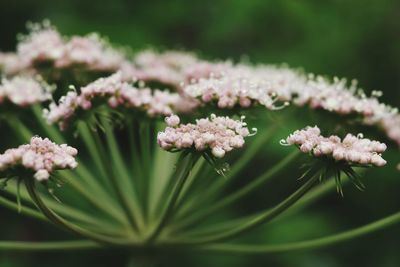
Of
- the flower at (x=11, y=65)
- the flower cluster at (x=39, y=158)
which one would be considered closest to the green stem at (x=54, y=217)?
the flower cluster at (x=39, y=158)

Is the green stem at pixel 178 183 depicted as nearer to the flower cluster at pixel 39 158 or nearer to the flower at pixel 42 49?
the flower cluster at pixel 39 158

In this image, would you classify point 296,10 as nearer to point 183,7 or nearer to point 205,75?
point 183,7

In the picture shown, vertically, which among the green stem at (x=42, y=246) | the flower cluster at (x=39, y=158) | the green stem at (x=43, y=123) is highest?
the green stem at (x=43, y=123)

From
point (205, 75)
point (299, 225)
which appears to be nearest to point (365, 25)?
point (299, 225)

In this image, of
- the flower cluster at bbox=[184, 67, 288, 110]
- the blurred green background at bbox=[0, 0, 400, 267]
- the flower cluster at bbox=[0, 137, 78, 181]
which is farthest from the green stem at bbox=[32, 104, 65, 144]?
the blurred green background at bbox=[0, 0, 400, 267]

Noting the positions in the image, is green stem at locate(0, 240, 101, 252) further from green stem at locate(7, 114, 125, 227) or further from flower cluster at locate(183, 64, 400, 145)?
flower cluster at locate(183, 64, 400, 145)

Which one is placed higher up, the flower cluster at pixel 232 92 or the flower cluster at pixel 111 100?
the flower cluster at pixel 232 92
